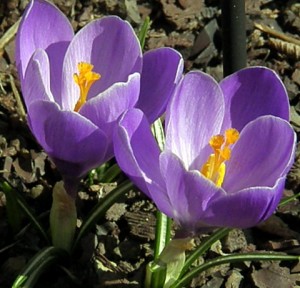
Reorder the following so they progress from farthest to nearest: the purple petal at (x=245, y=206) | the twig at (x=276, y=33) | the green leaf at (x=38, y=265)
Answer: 1. the twig at (x=276, y=33)
2. the green leaf at (x=38, y=265)
3. the purple petal at (x=245, y=206)

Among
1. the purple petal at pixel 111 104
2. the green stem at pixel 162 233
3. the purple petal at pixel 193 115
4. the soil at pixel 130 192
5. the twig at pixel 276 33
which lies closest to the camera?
the purple petal at pixel 111 104

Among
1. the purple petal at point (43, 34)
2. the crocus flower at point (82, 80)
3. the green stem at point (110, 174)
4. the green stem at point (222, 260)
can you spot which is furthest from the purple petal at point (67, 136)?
the green stem at point (110, 174)

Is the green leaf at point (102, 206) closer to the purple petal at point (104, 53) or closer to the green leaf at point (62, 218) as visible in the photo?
the green leaf at point (62, 218)

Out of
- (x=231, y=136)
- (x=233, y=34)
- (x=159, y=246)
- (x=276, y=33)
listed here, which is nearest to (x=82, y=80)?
(x=231, y=136)

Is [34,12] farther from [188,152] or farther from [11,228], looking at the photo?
[11,228]

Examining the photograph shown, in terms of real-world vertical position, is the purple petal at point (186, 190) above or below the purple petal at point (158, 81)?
below

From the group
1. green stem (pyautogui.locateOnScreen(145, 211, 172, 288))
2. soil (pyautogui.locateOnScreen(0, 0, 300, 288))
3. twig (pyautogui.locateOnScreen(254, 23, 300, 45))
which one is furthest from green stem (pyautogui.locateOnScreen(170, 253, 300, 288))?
Answer: twig (pyautogui.locateOnScreen(254, 23, 300, 45))

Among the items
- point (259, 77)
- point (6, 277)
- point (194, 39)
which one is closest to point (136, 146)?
point (259, 77)

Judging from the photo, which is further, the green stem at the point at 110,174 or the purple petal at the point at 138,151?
the green stem at the point at 110,174

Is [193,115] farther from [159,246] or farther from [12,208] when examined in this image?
[12,208]
